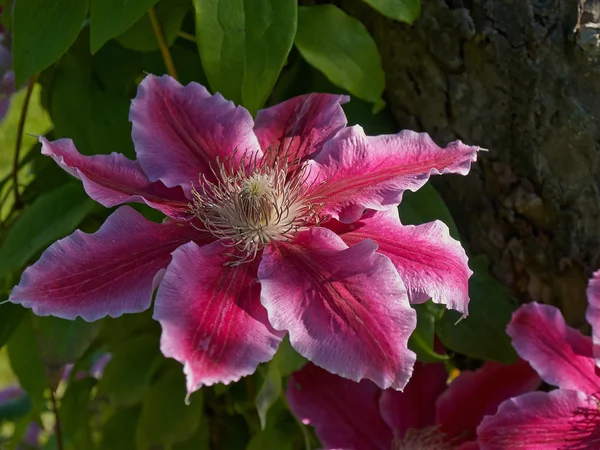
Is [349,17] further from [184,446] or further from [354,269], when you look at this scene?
[184,446]

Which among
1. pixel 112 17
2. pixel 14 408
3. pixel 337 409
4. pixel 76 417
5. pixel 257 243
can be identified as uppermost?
pixel 112 17

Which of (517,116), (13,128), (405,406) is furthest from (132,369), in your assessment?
(13,128)

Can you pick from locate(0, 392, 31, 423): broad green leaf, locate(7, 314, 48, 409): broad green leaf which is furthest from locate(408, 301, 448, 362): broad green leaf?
locate(0, 392, 31, 423): broad green leaf

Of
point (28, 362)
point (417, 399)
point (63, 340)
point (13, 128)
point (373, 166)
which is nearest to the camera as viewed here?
point (373, 166)

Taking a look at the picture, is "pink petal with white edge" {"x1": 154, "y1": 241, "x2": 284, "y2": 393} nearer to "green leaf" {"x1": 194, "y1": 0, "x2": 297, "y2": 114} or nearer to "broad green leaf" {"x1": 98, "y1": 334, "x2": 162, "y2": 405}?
"green leaf" {"x1": 194, "y1": 0, "x2": 297, "y2": 114}

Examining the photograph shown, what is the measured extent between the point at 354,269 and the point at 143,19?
1.29 ft

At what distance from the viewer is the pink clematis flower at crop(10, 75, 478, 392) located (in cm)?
52

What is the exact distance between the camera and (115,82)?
87cm

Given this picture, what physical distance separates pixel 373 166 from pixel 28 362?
582 mm

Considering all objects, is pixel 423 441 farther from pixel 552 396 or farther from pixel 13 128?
pixel 13 128

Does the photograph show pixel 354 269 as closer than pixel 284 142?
Yes

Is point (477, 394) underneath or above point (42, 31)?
underneath

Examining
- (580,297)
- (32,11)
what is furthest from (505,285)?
(32,11)

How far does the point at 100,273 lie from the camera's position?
565mm
